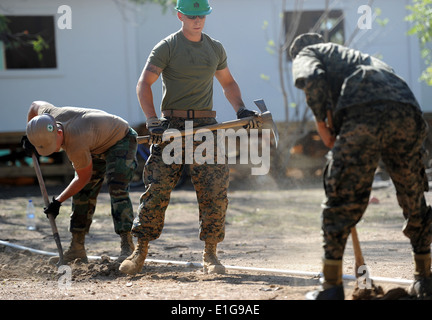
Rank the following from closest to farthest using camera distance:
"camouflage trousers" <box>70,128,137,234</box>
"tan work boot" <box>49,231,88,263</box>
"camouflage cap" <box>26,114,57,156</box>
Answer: "camouflage cap" <box>26,114,57,156</box> → "camouflage trousers" <box>70,128,137,234</box> → "tan work boot" <box>49,231,88,263</box>

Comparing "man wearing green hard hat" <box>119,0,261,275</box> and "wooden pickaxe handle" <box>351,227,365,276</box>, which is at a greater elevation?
"man wearing green hard hat" <box>119,0,261,275</box>

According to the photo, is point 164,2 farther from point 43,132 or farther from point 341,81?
point 341,81

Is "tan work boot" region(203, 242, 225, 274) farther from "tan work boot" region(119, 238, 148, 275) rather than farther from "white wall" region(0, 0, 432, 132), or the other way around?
"white wall" region(0, 0, 432, 132)

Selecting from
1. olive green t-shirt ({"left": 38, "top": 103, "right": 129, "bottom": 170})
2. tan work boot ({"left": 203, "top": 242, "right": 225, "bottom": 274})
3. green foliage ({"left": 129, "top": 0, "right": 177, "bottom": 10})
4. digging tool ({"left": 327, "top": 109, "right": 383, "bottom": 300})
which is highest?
green foliage ({"left": 129, "top": 0, "right": 177, "bottom": 10})

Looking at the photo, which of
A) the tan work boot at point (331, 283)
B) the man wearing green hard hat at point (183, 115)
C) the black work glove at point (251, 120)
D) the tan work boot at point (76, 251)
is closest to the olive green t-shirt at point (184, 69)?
the man wearing green hard hat at point (183, 115)

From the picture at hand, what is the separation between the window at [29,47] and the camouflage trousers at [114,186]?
8.56 meters

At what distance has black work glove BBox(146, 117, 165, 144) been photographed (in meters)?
4.89

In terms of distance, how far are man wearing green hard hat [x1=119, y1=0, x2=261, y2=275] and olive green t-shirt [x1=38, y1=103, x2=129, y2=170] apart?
0.64 m

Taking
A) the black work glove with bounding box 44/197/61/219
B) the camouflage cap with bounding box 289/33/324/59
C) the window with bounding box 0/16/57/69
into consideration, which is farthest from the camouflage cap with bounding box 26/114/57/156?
the window with bounding box 0/16/57/69

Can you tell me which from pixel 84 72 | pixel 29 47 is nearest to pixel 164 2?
pixel 84 72

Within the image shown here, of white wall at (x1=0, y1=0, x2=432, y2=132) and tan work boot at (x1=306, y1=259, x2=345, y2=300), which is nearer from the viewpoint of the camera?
tan work boot at (x1=306, y1=259, x2=345, y2=300)

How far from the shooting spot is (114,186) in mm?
5793
